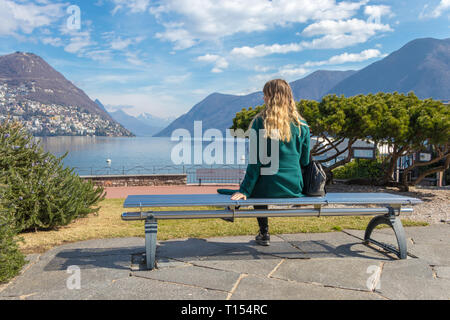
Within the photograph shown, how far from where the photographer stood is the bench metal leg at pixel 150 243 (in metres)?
3.33

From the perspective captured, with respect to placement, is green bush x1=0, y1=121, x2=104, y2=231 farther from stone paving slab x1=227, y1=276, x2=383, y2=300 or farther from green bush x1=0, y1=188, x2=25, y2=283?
stone paving slab x1=227, y1=276, x2=383, y2=300

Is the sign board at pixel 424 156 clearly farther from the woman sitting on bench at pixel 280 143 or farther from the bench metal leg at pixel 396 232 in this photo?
the woman sitting on bench at pixel 280 143

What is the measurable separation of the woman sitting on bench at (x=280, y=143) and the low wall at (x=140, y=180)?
1925cm

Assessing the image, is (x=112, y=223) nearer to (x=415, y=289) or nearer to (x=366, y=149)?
(x=415, y=289)

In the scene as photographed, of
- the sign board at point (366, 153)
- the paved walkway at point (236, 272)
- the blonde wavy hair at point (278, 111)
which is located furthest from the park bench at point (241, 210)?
the sign board at point (366, 153)

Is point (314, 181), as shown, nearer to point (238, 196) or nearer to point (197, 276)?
point (238, 196)

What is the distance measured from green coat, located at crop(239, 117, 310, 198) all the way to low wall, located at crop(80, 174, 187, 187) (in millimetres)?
19230

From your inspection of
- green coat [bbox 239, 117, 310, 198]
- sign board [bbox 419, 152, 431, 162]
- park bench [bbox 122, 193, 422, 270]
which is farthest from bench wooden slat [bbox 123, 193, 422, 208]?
sign board [bbox 419, 152, 431, 162]

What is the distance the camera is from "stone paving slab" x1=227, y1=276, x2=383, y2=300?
2.70 metres

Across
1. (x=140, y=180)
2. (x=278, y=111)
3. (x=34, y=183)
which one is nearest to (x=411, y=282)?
(x=278, y=111)

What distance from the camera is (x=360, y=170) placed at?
18.2 meters

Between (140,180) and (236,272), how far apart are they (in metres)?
20.0
